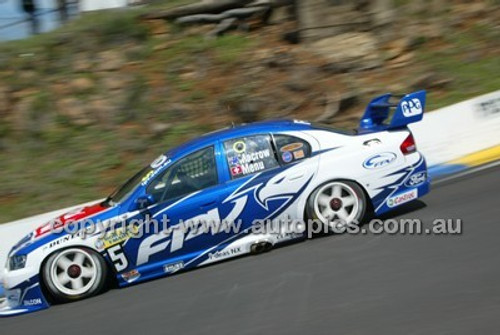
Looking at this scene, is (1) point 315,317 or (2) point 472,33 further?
(2) point 472,33

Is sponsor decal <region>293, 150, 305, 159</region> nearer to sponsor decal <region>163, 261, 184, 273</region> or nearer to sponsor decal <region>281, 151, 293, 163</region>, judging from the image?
sponsor decal <region>281, 151, 293, 163</region>

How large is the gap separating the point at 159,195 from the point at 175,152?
1.73 ft

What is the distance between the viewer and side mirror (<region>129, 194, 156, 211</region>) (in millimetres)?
7254

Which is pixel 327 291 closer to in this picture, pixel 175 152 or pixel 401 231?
pixel 401 231

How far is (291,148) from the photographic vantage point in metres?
7.61

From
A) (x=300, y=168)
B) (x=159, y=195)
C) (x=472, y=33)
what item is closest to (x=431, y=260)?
(x=300, y=168)

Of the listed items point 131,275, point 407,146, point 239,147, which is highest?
point 239,147

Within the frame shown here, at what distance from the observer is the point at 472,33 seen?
16.0 m

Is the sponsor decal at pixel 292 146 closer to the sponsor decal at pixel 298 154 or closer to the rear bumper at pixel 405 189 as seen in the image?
the sponsor decal at pixel 298 154

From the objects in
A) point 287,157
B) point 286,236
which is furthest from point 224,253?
point 287,157

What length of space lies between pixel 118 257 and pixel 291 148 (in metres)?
2.10

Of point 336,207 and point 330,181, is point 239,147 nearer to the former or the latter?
point 330,181

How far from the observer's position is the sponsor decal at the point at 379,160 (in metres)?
7.59

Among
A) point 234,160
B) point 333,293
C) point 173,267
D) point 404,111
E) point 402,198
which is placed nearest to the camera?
point 333,293
